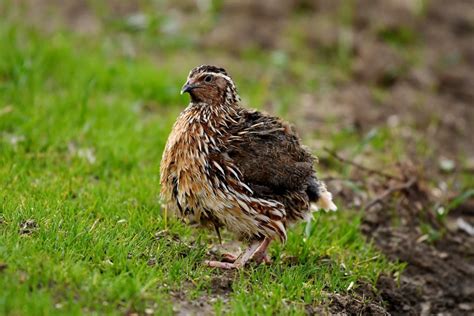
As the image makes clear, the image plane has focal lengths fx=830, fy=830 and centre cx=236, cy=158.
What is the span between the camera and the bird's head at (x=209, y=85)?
6.91 meters

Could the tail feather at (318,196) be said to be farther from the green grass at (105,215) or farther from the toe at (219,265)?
the toe at (219,265)

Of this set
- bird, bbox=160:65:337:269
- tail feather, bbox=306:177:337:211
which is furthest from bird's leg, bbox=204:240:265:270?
tail feather, bbox=306:177:337:211

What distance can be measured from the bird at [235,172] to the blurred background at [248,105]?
397mm

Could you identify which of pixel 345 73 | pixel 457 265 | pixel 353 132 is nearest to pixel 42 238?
pixel 457 265

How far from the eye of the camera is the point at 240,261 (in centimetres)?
653

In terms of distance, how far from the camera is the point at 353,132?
10.2 m

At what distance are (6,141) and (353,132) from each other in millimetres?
4246

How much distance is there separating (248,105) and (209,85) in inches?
125

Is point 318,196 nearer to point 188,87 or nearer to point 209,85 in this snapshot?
point 209,85

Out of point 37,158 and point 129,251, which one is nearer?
point 129,251

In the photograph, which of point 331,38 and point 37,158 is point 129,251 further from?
point 331,38

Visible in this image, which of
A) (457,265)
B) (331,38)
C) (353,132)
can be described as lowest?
(457,265)

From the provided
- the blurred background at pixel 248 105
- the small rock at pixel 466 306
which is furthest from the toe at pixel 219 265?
the small rock at pixel 466 306

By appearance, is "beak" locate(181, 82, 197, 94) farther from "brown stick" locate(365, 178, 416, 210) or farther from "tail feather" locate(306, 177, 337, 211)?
"brown stick" locate(365, 178, 416, 210)
